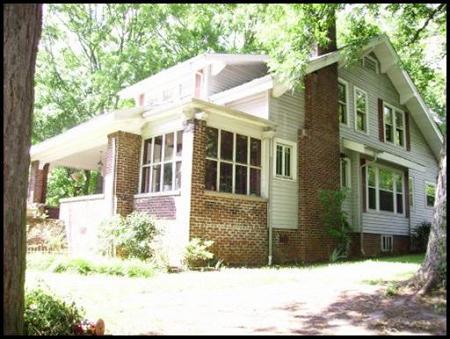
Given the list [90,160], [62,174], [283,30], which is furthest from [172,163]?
[62,174]

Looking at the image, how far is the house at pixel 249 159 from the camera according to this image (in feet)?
39.4

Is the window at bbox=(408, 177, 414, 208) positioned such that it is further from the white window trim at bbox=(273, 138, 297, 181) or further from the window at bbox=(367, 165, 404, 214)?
the white window trim at bbox=(273, 138, 297, 181)

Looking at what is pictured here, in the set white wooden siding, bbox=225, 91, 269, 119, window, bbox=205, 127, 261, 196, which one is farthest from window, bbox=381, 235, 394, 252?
white wooden siding, bbox=225, 91, 269, 119

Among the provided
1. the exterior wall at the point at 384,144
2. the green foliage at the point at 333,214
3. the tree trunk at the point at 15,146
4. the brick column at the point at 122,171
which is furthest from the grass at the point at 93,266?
the exterior wall at the point at 384,144

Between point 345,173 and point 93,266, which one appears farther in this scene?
point 345,173

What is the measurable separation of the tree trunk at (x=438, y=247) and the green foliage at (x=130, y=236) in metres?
6.87

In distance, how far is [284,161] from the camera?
13.9 meters

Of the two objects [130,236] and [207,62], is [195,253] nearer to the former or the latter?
[130,236]

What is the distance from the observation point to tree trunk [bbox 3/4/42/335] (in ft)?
13.5

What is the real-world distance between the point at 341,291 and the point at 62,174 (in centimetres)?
2868

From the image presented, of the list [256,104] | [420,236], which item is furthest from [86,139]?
[420,236]

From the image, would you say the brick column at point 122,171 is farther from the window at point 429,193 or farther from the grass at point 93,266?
the window at point 429,193

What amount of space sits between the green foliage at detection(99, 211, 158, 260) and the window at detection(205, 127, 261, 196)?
195 centimetres

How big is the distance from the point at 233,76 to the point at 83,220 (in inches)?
298
